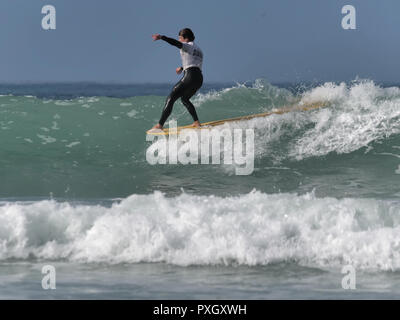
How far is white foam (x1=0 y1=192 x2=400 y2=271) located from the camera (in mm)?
6703

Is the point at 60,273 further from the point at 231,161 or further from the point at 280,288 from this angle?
the point at 231,161

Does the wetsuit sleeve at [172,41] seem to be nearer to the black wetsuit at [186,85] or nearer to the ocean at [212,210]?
the black wetsuit at [186,85]

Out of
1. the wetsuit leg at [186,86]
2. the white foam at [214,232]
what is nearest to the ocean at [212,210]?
the white foam at [214,232]

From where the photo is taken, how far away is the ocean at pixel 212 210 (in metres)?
6.05

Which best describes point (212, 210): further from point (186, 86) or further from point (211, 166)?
point (211, 166)

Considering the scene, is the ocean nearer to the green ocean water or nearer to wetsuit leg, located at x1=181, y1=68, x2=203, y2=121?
the green ocean water

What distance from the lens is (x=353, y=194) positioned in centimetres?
974

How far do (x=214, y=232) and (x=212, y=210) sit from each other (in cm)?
56

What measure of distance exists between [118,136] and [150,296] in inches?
317

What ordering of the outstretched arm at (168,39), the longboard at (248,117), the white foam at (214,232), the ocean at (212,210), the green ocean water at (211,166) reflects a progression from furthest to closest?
the longboard at (248,117), the green ocean water at (211,166), the outstretched arm at (168,39), the white foam at (214,232), the ocean at (212,210)

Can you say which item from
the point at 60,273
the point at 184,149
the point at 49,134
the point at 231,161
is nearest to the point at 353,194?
the point at 231,161

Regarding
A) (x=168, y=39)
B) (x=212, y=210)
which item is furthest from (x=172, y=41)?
(x=212, y=210)
